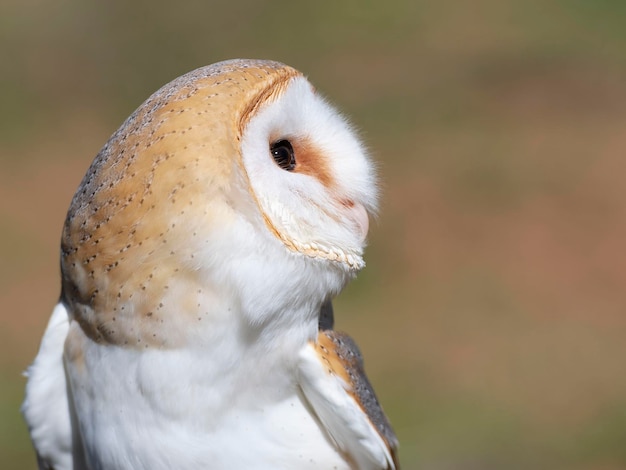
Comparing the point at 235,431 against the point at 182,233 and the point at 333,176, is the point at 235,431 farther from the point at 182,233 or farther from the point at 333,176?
the point at 333,176

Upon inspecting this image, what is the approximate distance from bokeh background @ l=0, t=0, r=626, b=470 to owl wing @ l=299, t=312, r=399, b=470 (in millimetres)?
2864

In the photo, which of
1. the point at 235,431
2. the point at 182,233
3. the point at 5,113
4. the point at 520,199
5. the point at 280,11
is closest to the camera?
the point at 182,233

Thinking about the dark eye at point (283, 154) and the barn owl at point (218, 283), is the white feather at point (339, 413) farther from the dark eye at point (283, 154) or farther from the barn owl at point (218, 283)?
the dark eye at point (283, 154)

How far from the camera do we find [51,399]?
1915 mm

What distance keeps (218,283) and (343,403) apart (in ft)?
1.12

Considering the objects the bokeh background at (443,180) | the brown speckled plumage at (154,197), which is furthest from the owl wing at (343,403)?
the bokeh background at (443,180)

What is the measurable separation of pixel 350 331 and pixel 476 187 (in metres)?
1.71

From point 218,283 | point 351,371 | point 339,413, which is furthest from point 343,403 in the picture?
point 218,283

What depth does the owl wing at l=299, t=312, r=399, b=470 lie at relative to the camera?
176cm

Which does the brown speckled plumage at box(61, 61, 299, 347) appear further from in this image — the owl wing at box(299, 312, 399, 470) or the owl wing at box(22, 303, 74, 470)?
the owl wing at box(299, 312, 399, 470)

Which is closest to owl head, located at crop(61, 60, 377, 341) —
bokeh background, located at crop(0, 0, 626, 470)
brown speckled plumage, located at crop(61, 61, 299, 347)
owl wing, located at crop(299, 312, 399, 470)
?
brown speckled plumage, located at crop(61, 61, 299, 347)

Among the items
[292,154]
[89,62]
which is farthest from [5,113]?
[292,154]

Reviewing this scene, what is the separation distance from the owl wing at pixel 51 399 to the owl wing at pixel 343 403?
1.64 feet

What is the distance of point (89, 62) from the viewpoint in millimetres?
8656
